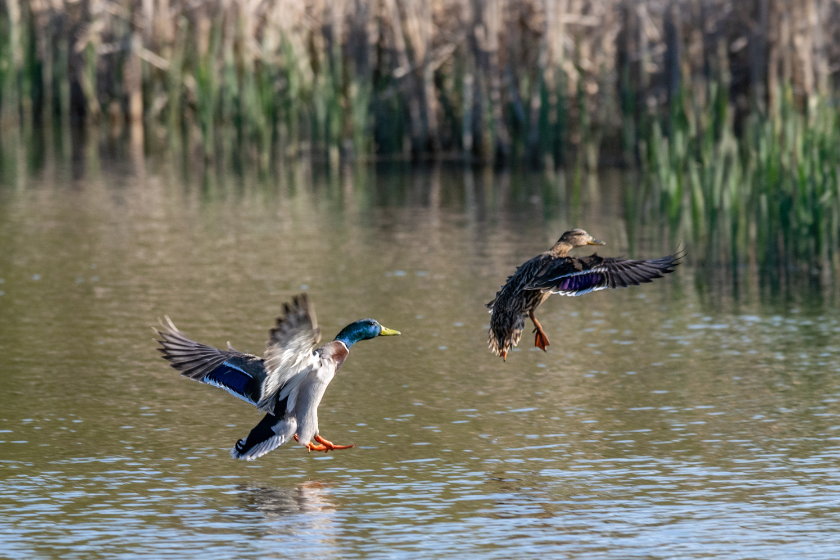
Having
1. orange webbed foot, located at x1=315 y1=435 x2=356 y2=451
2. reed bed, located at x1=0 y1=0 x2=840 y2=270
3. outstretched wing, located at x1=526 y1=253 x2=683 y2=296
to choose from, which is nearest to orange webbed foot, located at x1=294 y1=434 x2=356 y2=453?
orange webbed foot, located at x1=315 y1=435 x2=356 y2=451

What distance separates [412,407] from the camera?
30.7 feet

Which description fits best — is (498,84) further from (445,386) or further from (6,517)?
(6,517)

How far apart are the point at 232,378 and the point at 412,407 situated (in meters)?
1.97

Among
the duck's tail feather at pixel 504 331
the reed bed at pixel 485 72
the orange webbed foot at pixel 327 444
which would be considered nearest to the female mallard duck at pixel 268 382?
the orange webbed foot at pixel 327 444

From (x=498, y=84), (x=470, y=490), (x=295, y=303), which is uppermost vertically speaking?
(x=498, y=84)

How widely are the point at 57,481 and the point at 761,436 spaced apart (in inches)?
155

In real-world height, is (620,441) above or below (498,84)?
below

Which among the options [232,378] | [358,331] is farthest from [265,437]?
[358,331]

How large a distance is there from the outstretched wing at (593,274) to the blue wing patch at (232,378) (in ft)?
4.97

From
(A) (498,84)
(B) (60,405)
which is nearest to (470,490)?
(B) (60,405)

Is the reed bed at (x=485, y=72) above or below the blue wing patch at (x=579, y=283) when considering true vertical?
above

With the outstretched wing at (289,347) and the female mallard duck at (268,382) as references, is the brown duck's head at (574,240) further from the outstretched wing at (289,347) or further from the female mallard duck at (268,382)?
the outstretched wing at (289,347)

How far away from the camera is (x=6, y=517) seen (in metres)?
7.10

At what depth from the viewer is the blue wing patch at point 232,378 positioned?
7609 millimetres
